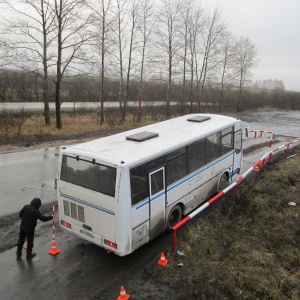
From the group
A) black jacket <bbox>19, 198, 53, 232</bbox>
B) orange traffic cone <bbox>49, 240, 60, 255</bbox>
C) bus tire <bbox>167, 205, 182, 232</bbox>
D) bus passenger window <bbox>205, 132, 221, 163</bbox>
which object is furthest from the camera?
bus passenger window <bbox>205, 132, 221, 163</bbox>

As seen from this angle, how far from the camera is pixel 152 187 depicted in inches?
284

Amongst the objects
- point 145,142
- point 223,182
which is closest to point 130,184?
point 145,142

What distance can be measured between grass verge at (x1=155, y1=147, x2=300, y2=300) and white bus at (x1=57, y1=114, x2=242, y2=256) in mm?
912

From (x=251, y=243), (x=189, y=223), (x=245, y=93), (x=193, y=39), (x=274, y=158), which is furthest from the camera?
(x=245, y=93)

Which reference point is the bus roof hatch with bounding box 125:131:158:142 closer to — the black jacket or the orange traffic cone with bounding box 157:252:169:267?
the black jacket

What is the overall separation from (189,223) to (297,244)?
9.50 ft

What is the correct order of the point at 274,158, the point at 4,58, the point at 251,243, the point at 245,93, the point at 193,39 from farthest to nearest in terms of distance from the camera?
the point at 245,93
the point at 193,39
the point at 4,58
the point at 274,158
the point at 251,243

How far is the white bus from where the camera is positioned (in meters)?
6.42

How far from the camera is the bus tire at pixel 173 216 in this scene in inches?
323

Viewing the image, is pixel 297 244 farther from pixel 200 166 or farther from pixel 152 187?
pixel 152 187

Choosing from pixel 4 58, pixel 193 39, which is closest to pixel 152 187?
pixel 4 58

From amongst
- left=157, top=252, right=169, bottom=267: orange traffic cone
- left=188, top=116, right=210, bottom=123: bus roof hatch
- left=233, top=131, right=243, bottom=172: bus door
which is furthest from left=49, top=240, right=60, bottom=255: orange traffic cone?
left=233, top=131, right=243, bottom=172: bus door

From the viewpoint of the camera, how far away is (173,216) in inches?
333

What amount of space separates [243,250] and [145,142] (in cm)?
357
